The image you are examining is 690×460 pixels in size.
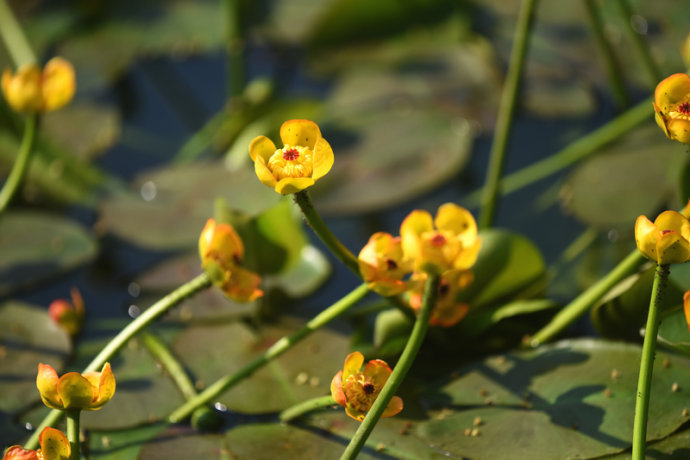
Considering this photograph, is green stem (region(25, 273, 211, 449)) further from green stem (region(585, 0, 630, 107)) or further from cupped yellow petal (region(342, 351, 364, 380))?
green stem (region(585, 0, 630, 107))

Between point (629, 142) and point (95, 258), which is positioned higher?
point (629, 142)

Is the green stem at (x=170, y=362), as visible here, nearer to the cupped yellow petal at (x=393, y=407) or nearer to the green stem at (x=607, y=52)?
the cupped yellow petal at (x=393, y=407)

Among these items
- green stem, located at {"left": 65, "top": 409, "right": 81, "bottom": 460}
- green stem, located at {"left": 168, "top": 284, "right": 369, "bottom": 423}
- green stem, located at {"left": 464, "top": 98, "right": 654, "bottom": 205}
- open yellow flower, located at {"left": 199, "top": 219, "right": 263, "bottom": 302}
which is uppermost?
green stem, located at {"left": 464, "top": 98, "right": 654, "bottom": 205}

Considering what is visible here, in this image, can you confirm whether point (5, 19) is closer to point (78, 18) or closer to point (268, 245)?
point (78, 18)

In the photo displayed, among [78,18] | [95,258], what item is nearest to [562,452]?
[95,258]

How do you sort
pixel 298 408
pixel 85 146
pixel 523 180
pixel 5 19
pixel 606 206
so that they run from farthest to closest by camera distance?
pixel 5 19 < pixel 85 146 < pixel 523 180 < pixel 606 206 < pixel 298 408

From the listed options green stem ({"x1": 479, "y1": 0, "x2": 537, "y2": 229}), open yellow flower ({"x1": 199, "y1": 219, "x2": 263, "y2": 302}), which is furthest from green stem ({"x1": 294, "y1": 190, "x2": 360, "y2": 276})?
green stem ({"x1": 479, "y1": 0, "x2": 537, "y2": 229})

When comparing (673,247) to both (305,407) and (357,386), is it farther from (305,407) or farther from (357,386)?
(305,407)
